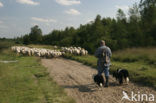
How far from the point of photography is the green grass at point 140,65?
9.28 metres

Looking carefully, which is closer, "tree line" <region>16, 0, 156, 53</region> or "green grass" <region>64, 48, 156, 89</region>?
"green grass" <region>64, 48, 156, 89</region>

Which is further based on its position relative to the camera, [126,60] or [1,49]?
[1,49]

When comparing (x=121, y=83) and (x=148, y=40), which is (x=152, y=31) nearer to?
(x=148, y=40)

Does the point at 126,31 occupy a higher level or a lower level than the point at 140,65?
higher

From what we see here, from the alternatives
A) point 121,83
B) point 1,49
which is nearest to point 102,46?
point 121,83

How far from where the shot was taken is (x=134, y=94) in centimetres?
700

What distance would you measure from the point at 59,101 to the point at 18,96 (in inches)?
72.8

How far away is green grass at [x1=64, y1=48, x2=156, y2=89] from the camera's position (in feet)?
30.4

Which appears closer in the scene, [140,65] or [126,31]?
[140,65]

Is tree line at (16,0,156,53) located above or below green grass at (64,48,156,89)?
above

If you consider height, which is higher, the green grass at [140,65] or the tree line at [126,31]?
the tree line at [126,31]

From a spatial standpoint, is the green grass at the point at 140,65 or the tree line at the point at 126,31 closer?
the green grass at the point at 140,65

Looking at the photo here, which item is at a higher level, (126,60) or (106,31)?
(106,31)

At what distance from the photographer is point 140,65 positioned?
14727mm
